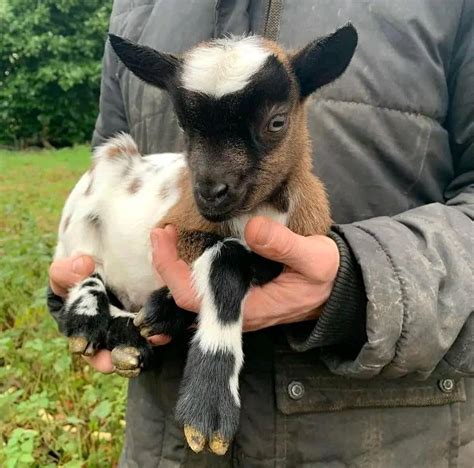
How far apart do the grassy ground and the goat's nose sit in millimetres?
1840

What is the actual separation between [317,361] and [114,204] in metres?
1.02

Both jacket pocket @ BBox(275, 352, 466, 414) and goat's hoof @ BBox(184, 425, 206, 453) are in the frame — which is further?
jacket pocket @ BBox(275, 352, 466, 414)

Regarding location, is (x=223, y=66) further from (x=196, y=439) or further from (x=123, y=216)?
(x=196, y=439)

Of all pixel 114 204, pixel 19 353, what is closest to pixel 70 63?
pixel 19 353

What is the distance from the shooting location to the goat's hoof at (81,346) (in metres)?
2.23

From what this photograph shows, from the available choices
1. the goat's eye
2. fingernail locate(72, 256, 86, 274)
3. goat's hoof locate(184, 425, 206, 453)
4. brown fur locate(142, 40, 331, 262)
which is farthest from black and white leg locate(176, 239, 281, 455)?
fingernail locate(72, 256, 86, 274)

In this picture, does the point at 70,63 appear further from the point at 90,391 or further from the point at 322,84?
the point at 322,84

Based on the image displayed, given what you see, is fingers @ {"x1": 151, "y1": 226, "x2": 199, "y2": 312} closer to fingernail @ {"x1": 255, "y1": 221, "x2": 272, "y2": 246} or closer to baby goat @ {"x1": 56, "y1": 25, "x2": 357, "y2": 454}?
baby goat @ {"x1": 56, "y1": 25, "x2": 357, "y2": 454}

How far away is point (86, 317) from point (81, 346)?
0.12 meters

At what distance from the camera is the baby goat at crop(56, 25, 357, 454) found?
5.97 feet

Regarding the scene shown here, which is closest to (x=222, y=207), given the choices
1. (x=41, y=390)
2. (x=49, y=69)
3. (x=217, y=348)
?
(x=217, y=348)

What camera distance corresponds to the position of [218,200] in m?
1.82

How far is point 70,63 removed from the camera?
75.4 ft

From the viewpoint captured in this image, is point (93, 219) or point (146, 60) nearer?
point (146, 60)
